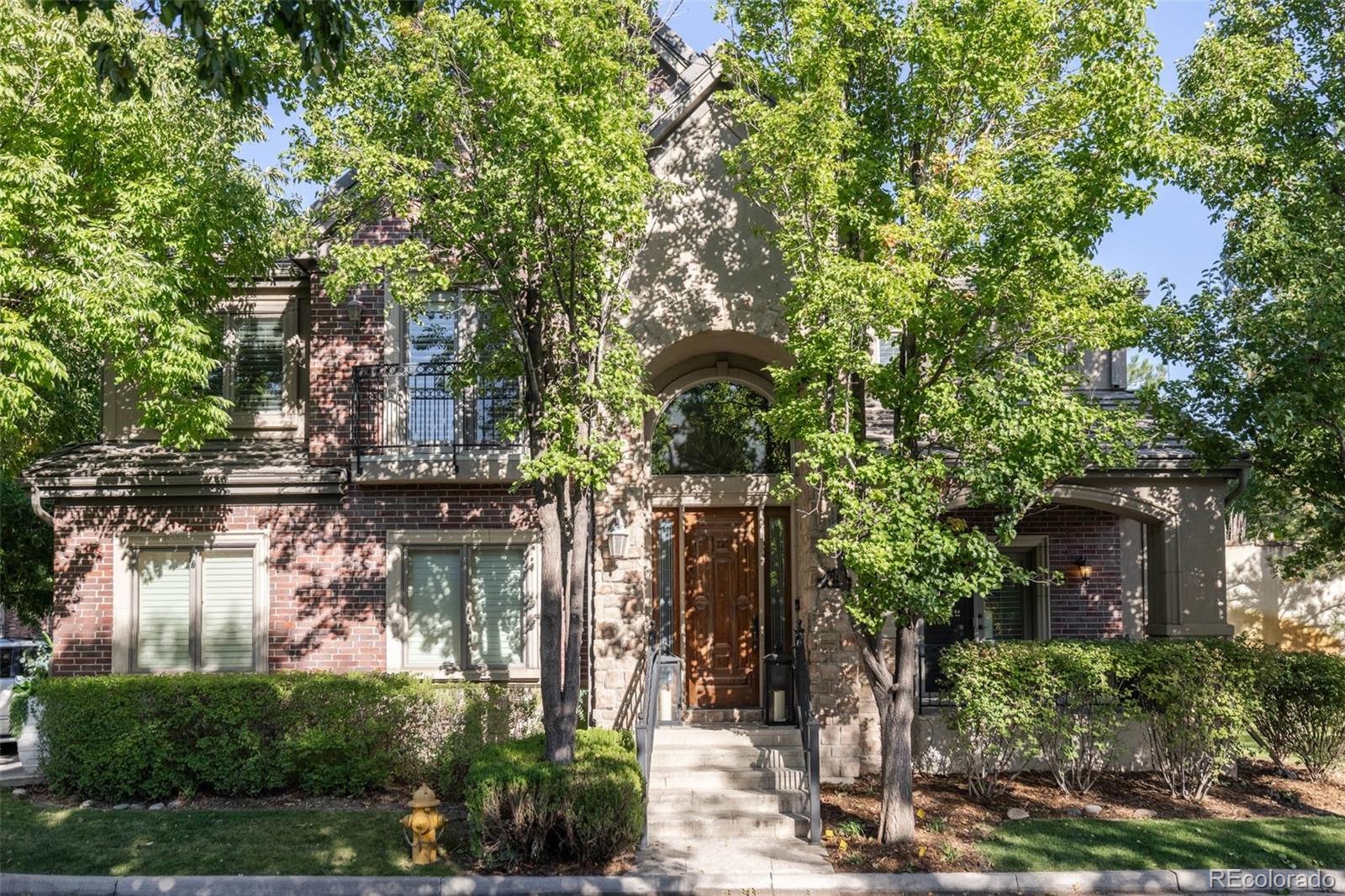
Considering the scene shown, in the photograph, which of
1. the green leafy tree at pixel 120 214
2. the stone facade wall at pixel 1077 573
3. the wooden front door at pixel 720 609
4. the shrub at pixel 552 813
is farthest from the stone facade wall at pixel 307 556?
the stone facade wall at pixel 1077 573

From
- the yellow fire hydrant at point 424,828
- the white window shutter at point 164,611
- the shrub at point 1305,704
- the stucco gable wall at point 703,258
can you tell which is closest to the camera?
the yellow fire hydrant at point 424,828

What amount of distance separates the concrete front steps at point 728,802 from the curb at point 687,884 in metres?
0.29

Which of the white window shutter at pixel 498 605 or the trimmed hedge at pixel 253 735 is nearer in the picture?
the trimmed hedge at pixel 253 735

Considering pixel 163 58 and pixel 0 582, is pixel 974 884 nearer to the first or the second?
pixel 163 58

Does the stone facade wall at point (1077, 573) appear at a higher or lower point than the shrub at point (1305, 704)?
higher

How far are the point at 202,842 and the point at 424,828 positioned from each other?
7.36ft

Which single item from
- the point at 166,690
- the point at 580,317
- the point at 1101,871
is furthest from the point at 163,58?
the point at 1101,871

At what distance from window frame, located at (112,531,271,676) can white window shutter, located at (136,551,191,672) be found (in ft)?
0.16

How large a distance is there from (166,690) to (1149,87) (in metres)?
11.5

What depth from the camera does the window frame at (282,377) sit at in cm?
1310

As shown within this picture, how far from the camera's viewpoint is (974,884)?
26.9 ft

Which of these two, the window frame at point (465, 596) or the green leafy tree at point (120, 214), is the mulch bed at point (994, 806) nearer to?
the window frame at point (465, 596)

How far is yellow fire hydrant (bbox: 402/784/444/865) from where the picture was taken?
8688 millimetres

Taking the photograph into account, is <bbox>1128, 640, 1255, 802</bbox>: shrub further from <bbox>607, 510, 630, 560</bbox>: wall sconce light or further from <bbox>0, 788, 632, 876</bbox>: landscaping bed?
<bbox>0, 788, 632, 876</bbox>: landscaping bed
